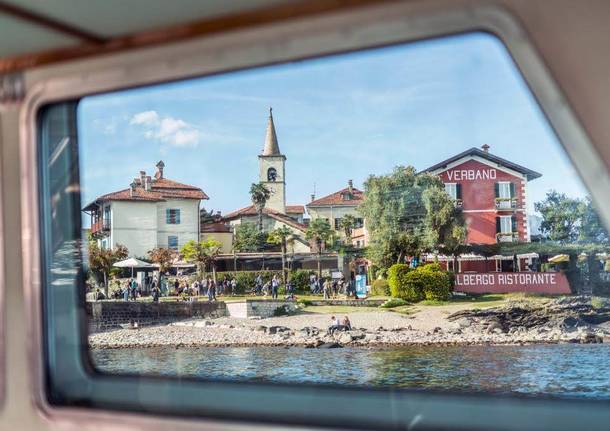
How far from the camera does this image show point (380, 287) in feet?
7.36

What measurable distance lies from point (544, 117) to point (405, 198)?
75 centimetres

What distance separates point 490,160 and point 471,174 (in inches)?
3.1

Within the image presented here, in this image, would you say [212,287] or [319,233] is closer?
[319,233]

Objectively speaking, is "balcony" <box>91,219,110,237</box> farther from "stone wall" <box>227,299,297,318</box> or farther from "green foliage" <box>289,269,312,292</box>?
"green foliage" <box>289,269,312,292</box>

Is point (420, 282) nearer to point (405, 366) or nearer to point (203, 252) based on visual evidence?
point (405, 366)

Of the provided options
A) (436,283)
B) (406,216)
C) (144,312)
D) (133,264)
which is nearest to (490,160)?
(406,216)

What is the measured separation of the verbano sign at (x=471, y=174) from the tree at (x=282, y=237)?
1.88ft

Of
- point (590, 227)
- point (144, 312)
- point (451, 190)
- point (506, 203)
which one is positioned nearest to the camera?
point (590, 227)

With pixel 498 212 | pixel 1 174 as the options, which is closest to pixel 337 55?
pixel 498 212

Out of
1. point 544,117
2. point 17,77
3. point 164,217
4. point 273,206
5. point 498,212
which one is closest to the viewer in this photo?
point 544,117

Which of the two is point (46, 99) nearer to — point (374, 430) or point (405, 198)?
point (405, 198)

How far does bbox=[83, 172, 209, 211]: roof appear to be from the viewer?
7.71 feet

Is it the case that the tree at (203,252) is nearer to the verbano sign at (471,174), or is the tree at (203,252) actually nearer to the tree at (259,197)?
the tree at (259,197)

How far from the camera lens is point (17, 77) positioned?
81.6 inches
